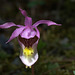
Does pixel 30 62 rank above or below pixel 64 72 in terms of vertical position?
above

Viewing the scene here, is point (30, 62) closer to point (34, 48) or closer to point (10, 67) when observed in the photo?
point (34, 48)

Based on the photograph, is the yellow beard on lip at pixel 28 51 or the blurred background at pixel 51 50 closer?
the yellow beard on lip at pixel 28 51

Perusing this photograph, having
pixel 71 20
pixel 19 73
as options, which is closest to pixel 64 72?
pixel 19 73

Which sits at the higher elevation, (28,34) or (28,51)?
(28,34)

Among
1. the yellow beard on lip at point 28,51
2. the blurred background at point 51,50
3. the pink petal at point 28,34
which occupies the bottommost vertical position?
the blurred background at point 51,50

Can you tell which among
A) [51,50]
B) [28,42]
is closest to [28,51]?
[28,42]

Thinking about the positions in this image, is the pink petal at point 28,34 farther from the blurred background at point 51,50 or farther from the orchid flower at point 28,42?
the blurred background at point 51,50

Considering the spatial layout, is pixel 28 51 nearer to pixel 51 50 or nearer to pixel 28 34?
pixel 28 34

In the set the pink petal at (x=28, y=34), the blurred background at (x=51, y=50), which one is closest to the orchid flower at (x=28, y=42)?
the pink petal at (x=28, y=34)

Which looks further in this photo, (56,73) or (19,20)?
(19,20)

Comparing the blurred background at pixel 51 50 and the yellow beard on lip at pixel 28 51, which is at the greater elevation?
the yellow beard on lip at pixel 28 51

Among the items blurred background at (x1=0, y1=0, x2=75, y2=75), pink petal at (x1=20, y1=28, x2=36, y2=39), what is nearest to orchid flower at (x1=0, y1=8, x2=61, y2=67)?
pink petal at (x1=20, y1=28, x2=36, y2=39)
